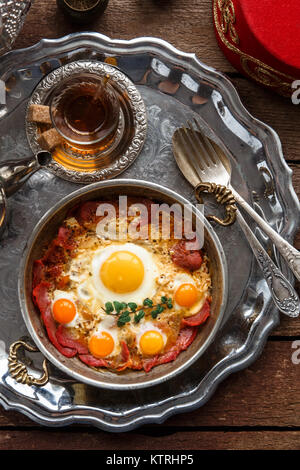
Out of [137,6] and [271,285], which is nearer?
[271,285]

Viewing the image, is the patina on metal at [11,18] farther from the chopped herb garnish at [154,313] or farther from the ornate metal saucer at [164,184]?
the chopped herb garnish at [154,313]

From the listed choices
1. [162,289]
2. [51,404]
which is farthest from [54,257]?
[51,404]

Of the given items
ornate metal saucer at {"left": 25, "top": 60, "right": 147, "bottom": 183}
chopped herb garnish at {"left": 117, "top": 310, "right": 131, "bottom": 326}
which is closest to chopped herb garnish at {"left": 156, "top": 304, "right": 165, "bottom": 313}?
chopped herb garnish at {"left": 117, "top": 310, "right": 131, "bottom": 326}

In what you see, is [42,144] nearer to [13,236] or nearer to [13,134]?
[13,134]

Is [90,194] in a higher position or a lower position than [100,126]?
lower

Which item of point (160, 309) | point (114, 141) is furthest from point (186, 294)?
point (114, 141)

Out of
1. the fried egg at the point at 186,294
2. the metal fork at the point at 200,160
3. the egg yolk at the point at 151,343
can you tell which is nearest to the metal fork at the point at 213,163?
the metal fork at the point at 200,160
